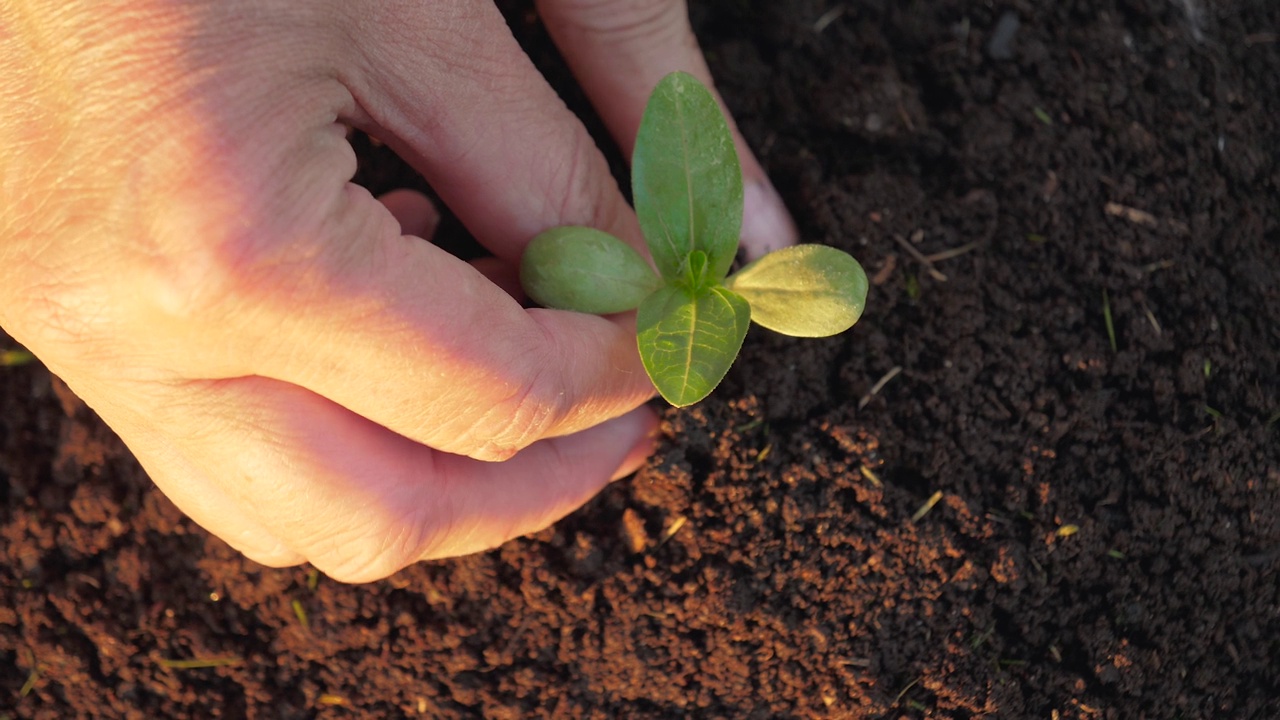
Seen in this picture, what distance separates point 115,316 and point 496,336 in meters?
0.51

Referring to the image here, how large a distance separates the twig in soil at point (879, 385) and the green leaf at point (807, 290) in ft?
1.22

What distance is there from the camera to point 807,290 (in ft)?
4.95

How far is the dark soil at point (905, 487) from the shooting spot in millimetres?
1809

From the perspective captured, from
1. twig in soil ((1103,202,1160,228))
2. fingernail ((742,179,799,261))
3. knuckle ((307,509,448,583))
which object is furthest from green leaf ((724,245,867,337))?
twig in soil ((1103,202,1160,228))

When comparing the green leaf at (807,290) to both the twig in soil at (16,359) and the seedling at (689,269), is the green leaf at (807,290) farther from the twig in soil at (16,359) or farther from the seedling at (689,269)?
the twig in soil at (16,359)

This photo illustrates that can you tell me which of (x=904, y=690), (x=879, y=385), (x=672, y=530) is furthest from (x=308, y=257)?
(x=904, y=690)

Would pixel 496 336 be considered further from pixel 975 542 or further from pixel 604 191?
pixel 975 542

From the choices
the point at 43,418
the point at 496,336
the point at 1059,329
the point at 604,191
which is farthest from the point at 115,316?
the point at 1059,329

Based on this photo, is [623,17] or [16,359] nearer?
[623,17]

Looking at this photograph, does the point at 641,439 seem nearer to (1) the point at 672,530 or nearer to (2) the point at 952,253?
(1) the point at 672,530

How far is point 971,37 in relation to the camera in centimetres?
207

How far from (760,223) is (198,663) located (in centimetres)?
144

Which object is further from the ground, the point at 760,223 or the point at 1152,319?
the point at 760,223

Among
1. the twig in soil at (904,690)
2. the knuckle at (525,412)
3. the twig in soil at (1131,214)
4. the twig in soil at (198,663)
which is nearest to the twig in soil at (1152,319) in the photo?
the twig in soil at (1131,214)
